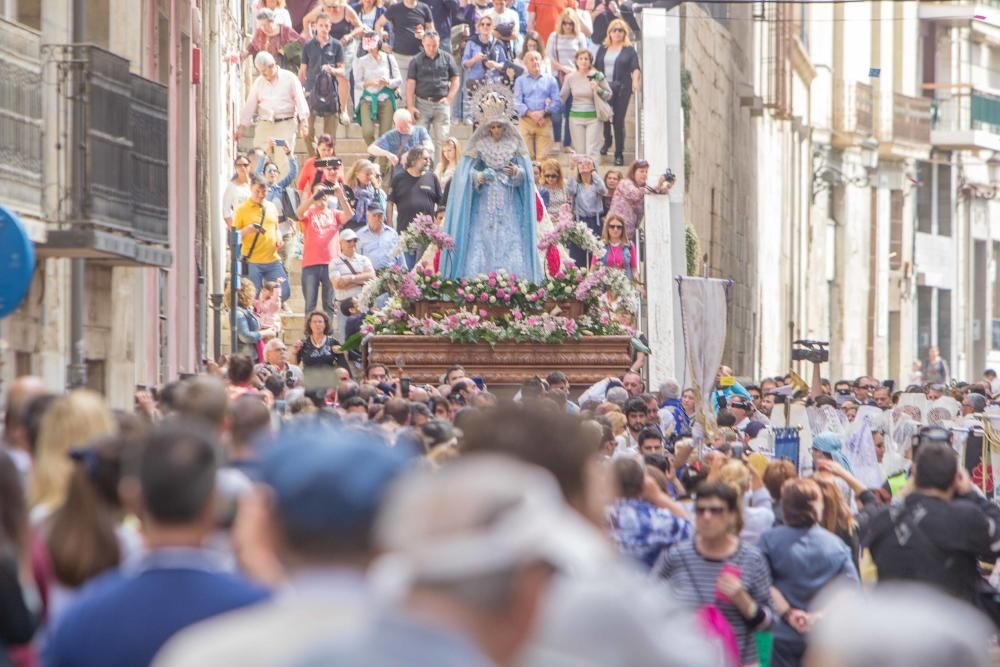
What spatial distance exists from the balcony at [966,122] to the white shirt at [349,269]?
134 feet

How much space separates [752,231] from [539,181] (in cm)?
2433

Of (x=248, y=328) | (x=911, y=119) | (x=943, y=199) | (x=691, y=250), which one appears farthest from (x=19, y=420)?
(x=943, y=199)

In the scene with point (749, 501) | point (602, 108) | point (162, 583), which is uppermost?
point (602, 108)

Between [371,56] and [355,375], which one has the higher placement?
[371,56]

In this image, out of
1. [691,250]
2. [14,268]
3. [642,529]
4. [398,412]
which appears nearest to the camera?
[642,529]

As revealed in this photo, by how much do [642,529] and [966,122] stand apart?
190 feet

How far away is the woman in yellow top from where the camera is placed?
2558 cm

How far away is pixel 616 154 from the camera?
100 ft

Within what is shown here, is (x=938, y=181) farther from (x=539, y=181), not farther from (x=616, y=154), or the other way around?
(x=539, y=181)

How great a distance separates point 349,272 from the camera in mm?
24938

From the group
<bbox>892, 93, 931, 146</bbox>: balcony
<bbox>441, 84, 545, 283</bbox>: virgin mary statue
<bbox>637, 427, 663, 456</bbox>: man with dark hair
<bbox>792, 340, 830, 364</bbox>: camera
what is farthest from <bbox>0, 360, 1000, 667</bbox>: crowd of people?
<bbox>892, 93, 931, 146</bbox>: balcony

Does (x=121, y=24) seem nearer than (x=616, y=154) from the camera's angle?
Yes

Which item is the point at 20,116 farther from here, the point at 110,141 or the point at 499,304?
the point at 499,304

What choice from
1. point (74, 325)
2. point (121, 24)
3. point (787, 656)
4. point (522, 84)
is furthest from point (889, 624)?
point (522, 84)
